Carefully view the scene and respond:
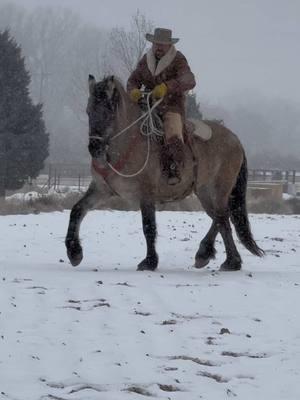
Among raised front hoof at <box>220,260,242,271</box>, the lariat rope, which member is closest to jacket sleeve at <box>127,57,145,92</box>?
the lariat rope

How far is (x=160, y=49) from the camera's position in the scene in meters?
8.27

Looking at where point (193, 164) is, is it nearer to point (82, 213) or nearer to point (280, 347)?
point (82, 213)

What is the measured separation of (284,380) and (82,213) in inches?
174

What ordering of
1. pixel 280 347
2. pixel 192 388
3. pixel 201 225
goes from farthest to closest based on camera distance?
pixel 201 225
pixel 280 347
pixel 192 388

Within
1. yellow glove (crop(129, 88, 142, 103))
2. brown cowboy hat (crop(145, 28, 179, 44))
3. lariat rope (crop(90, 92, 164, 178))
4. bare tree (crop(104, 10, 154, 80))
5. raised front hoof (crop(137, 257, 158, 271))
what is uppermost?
bare tree (crop(104, 10, 154, 80))

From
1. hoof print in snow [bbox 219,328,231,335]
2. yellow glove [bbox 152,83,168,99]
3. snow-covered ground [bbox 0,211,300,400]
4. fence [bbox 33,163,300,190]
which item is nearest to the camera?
snow-covered ground [bbox 0,211,300,400]

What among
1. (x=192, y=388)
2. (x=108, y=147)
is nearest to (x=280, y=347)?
(x=192, y=388)

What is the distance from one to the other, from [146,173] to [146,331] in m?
3.37

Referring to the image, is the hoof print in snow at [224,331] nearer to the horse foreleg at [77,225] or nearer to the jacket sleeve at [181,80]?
the horse foreleg at [77,225]

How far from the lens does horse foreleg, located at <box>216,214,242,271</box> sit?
849 cm

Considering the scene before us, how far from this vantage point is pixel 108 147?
7770 mm

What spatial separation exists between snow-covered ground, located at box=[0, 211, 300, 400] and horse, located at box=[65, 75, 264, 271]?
397 mm

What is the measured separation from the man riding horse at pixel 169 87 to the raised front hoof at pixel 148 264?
2.85 ft

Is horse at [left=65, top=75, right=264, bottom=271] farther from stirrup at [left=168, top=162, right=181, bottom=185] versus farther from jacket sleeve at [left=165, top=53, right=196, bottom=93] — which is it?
jacket sleeve at [left=165, top=53, right=196, bottom=93]
